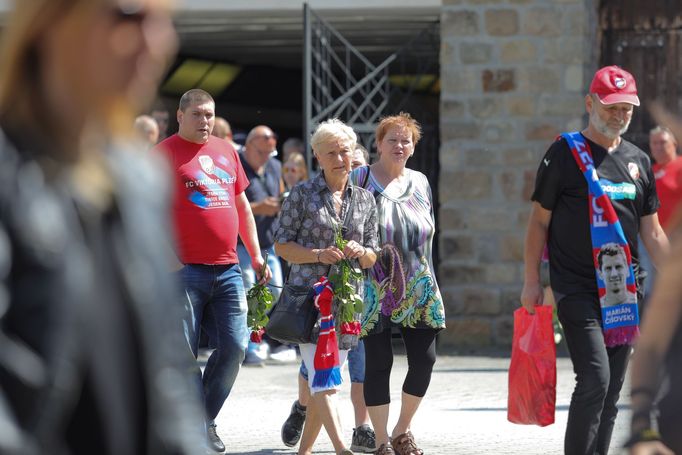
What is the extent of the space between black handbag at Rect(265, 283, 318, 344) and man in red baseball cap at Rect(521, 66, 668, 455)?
1.13 metres

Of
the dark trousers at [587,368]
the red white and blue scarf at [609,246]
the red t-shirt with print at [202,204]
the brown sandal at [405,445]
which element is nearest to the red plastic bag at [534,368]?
the dark trousers at [587,368]

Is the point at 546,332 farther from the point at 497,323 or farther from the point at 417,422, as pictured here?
the point at 497,323

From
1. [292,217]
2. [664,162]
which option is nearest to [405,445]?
[292,217]

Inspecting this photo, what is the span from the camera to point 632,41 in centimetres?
1351

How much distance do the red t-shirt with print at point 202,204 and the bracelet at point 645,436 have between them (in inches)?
172

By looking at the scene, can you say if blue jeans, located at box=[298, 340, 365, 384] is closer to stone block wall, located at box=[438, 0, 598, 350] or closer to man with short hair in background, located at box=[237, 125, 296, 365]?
man with short hair in background, located at box=[237, 125, 296, 365]

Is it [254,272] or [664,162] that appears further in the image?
[664,162]

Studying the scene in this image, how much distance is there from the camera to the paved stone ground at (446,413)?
804 centimetres

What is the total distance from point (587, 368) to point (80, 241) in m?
4.24

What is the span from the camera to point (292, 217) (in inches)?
283

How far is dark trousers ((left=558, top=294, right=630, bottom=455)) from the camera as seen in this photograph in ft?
20.0

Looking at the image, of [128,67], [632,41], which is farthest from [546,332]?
[632,41]

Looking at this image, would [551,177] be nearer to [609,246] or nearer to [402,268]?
[609,246]

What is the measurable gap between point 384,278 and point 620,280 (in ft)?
5.40
